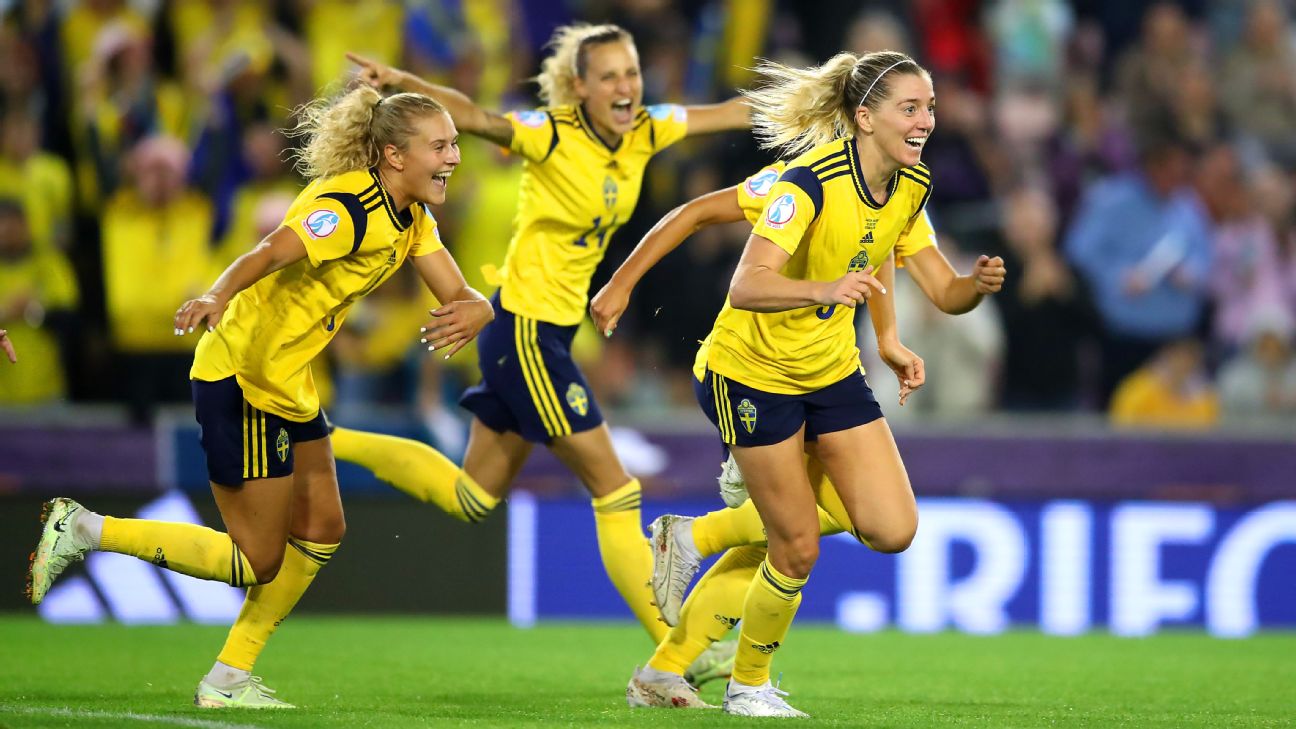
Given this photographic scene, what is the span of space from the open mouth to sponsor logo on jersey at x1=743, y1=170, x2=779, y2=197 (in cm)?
114

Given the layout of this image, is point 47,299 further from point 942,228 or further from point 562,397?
point 942,228

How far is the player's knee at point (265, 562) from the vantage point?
224 inches

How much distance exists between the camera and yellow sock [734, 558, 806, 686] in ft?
17.8

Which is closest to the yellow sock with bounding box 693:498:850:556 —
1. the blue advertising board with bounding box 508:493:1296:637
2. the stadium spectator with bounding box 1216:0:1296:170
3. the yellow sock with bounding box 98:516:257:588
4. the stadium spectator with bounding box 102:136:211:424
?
the yellow sock with bounding box 98:516:257:588

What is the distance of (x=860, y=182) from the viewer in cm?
537

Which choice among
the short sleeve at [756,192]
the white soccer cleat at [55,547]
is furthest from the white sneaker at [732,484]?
the white soccer cleat at [55,547]

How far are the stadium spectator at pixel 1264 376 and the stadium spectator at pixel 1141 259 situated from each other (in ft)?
1.20

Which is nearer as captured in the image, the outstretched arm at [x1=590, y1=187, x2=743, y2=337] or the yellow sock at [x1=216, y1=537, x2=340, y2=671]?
the outstretched arm at [x1=590, y1=187, x2=743, y2=337]

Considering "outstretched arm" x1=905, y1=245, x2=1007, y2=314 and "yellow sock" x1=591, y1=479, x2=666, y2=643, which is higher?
"outstretched arm" x1=905, y1=245, x2=1007, y2=314

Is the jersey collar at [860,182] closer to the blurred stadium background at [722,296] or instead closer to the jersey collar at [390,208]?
the jersey collar at [390,208]

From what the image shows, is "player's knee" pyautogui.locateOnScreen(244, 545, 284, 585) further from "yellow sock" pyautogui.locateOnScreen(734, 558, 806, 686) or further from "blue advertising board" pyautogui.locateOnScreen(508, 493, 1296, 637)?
"blue advertising board" pyautogui.locateOnScreen(508, 493, 1296, 637)

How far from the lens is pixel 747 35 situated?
36.5 ft

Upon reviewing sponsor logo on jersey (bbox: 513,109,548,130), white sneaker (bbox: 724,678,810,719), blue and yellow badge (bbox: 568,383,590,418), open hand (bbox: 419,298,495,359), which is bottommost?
white sneaker (bbox: 724,678,810,719)

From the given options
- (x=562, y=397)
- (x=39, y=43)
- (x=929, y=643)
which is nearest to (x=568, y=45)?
(x=562, y=397)
